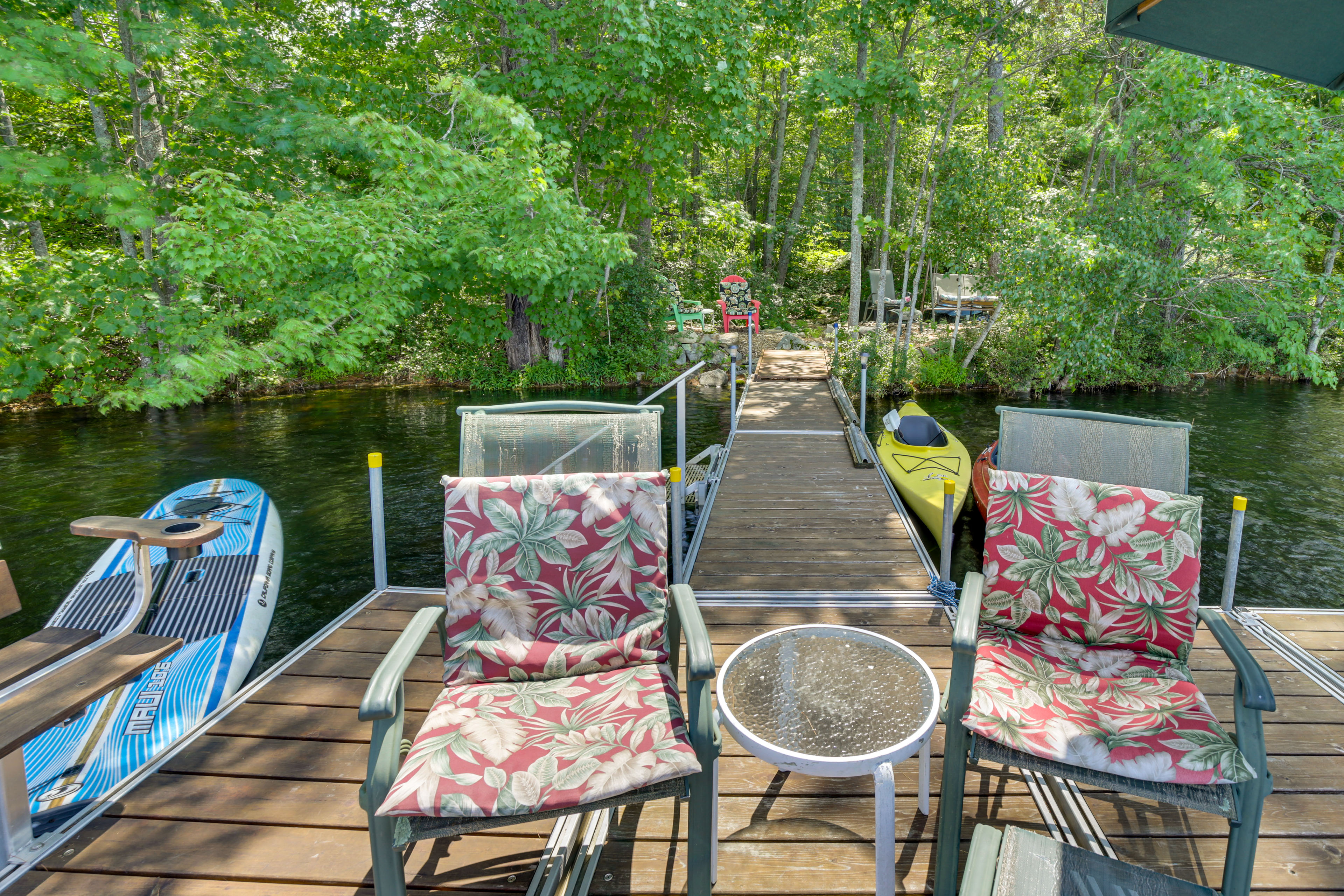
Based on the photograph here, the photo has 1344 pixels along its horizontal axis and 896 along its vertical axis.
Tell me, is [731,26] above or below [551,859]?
above

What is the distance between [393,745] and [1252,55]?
308cm

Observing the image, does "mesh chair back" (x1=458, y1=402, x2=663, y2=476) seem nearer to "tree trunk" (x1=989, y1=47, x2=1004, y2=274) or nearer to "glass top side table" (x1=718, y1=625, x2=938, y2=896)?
"glass top side table" (x1=718, y1=625, x2=938, y2=896)

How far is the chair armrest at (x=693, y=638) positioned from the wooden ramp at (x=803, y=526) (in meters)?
1.75

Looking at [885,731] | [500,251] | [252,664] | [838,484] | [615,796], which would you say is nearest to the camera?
[615,796]

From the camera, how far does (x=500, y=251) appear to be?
7.82m

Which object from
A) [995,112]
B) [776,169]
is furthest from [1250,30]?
[776,169]

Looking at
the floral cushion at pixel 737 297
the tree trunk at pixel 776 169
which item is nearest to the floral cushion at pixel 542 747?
the floral cushion at pixel 737 297

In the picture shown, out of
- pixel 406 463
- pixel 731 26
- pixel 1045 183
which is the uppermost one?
pixel 731 26

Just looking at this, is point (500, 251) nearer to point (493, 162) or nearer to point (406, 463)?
point (493, 162)

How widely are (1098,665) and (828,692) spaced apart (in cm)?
85

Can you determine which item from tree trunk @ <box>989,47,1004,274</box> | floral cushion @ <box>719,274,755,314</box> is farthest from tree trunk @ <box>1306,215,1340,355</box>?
floral cushion @ <box>719,274,755,314</box>

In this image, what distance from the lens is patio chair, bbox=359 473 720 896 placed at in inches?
57.4

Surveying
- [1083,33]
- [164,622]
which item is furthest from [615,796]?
[1083,33]

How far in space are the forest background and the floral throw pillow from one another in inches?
224
